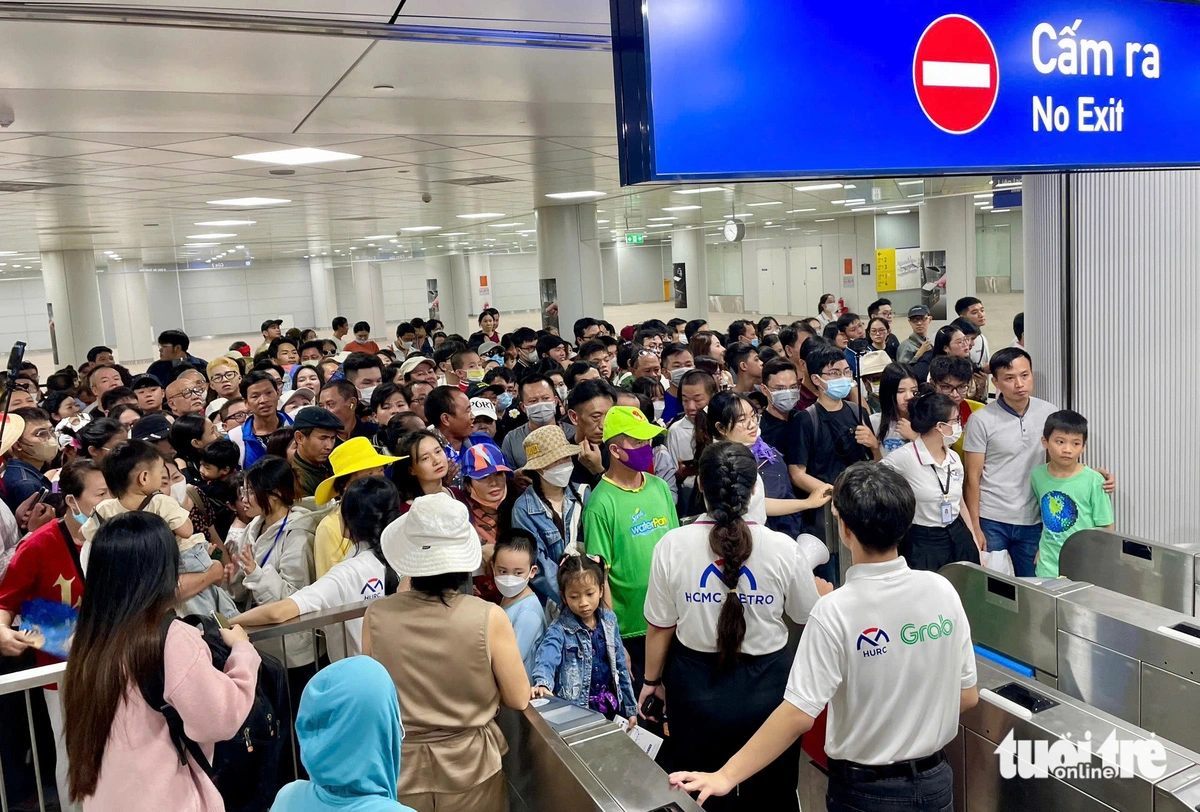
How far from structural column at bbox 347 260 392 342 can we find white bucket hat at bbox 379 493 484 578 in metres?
18.9

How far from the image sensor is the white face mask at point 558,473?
4312mm

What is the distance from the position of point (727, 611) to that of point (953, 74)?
6.56ft

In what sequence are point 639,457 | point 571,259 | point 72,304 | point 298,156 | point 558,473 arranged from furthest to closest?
point 72,304 < point 571,259 < point 298,156 < point 558,473 < point 639,457

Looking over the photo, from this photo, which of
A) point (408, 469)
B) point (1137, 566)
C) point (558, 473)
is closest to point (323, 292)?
point (408, 469)

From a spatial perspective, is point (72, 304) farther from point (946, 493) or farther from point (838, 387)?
point (946, 493)

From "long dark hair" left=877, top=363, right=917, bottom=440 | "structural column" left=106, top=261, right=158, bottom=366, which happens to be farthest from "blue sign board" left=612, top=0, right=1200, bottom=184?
"structural column" left=106, top=261, right=158, bottom=366

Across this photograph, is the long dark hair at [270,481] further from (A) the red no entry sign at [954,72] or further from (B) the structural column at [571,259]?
(B) the structural column at [571,259]

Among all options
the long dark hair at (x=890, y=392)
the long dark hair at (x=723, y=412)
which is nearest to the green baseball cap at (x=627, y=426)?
the long dark hair at (x=723, y=412)

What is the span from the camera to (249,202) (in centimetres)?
1157

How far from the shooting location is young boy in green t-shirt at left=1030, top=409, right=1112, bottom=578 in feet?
15.3

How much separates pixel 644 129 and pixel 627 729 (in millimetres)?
2060

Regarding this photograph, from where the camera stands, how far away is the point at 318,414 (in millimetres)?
4926

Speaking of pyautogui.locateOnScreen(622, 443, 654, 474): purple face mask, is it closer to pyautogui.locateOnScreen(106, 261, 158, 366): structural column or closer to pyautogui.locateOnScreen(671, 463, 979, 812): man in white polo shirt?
pyautogui.locateOnScreen(671, 463, 979, 812): man in white polo shirt

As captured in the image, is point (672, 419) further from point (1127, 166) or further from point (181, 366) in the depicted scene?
point (181, 366)
